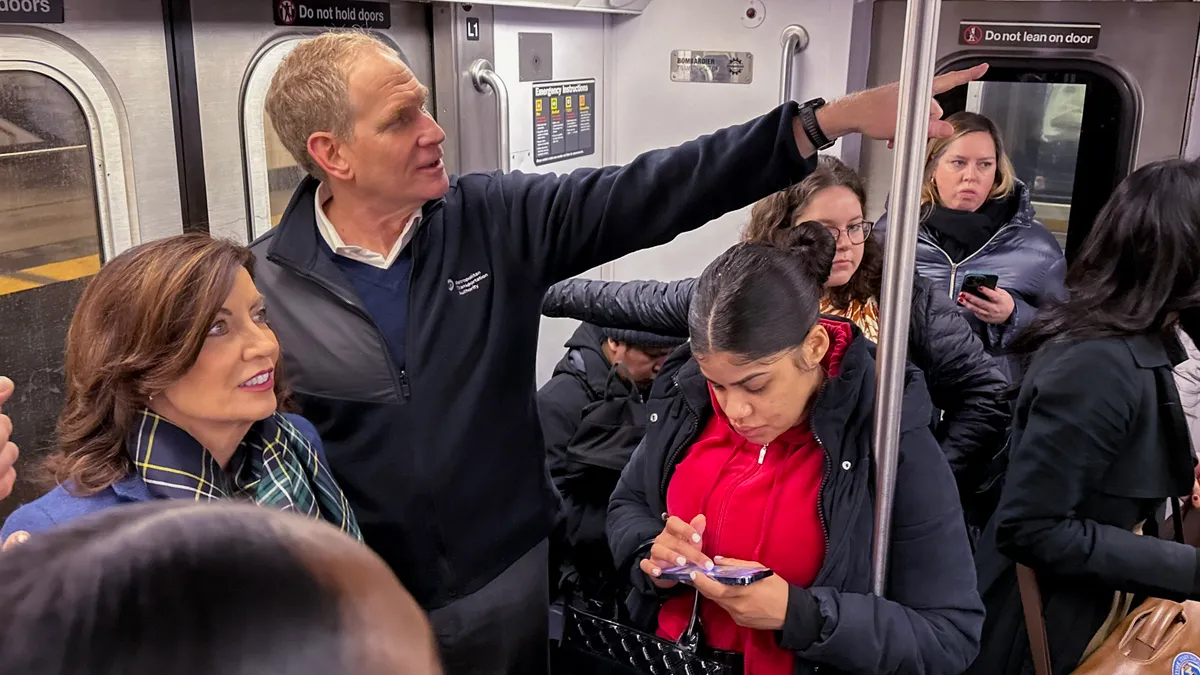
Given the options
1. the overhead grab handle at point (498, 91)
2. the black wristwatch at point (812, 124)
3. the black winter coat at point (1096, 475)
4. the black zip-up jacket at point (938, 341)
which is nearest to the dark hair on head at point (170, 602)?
the black wristwatch at point (812, 124)

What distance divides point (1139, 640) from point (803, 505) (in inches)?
31.1

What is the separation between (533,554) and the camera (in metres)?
2.12

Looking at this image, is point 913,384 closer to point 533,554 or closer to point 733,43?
point 533,554

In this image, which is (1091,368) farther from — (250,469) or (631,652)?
(250,469)

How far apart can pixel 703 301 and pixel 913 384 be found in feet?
1.29

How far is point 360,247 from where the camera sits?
1.88m

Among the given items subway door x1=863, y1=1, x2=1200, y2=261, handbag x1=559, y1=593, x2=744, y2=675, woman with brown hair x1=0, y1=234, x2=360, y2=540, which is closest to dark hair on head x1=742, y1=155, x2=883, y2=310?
handbag x1=559, y1=593, x2=744, y2=675

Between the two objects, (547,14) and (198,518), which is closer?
(198,518)

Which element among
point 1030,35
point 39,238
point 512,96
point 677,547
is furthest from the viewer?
point 1030,35

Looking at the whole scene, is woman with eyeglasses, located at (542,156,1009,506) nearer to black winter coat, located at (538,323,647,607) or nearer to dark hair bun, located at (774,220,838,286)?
dark hair bun, located at (774,220,838,286)

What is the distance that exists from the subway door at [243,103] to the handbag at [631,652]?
134 centimetres

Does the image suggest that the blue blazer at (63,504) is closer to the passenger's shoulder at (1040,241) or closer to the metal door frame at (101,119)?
the metal door frame at (101,119)

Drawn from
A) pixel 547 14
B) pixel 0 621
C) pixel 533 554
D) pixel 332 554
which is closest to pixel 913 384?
pixel 533 554

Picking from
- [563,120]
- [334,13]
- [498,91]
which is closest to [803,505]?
[334,13]
